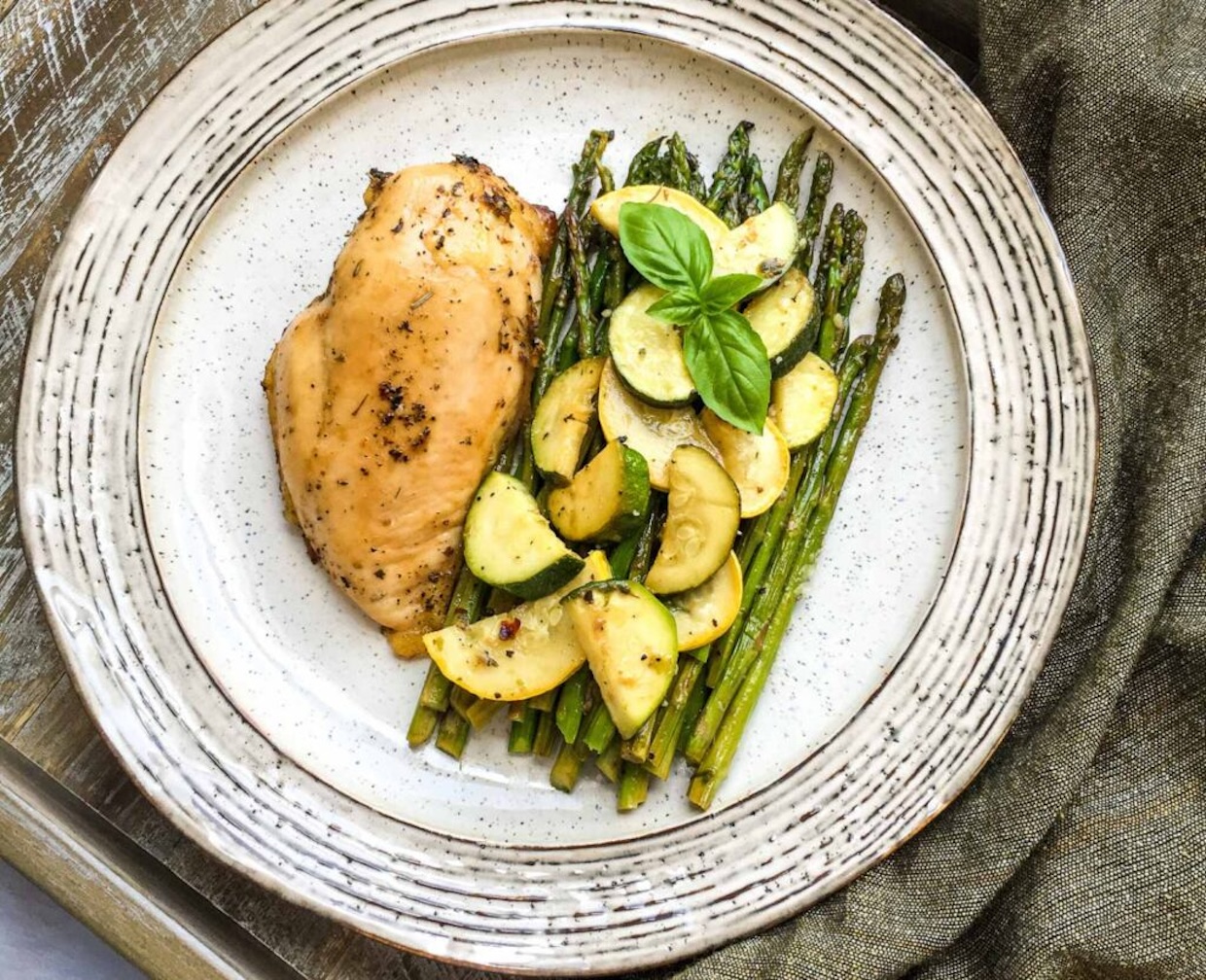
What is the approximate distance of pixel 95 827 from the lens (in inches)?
131

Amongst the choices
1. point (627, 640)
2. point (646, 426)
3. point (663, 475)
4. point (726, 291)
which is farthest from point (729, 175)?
point (627, 640)

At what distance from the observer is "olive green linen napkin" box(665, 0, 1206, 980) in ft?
10.3

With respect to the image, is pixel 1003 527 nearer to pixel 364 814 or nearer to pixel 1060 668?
pixel 1060 668

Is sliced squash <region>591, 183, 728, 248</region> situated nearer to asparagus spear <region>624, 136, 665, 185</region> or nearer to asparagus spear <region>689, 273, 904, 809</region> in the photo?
asparagus spear <region>624, 136, 665, 185</region>

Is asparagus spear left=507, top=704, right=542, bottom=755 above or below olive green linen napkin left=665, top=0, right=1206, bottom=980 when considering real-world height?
below

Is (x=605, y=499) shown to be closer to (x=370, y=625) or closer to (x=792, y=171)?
(x=370, y=625)

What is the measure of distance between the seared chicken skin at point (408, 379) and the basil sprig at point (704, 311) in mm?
427

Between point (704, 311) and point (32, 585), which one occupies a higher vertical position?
point (704, 311)

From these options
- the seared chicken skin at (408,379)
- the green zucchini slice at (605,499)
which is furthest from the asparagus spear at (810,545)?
the seared chicken skin at (408,379)

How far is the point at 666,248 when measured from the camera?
303 centimetres

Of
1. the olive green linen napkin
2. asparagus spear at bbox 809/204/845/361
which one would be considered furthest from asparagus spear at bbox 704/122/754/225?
the olive green linen napkin

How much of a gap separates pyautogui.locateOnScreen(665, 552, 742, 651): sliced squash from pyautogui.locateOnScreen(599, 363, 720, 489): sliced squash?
0.32 metres

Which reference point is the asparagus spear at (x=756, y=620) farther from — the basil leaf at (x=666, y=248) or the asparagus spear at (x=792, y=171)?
the asparagus spear at (x=792, y=171)

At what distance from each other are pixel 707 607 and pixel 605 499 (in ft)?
1.46
